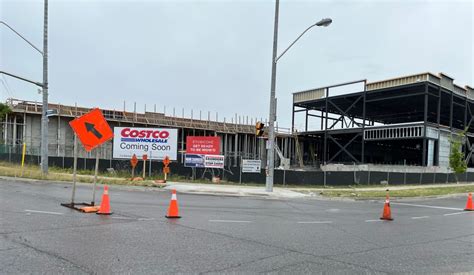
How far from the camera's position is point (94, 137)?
12.1 m

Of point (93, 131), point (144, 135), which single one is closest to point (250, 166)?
point (144, 135)

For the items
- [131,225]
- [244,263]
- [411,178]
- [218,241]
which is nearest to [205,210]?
[131,225]

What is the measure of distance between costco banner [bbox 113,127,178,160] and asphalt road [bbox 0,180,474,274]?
14.6 meters

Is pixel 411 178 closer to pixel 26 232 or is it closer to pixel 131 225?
pixel 131 225

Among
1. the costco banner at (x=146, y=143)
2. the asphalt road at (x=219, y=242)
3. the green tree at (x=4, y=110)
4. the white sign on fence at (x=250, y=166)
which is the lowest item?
the asphalt road at (x=219, y=242)

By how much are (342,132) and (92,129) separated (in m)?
48.1

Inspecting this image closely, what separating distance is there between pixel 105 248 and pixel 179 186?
1510cm

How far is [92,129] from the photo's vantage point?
12156mm

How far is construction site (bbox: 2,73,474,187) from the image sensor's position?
37.2m

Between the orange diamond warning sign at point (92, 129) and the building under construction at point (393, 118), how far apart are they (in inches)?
1556

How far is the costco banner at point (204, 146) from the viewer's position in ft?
83.0

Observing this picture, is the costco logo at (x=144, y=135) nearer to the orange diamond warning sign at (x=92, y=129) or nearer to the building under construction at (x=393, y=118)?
the orange diamond warning sign at (x=92, y=129)

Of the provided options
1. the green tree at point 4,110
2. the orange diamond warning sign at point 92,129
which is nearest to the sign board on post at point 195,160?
the orange diamond warning sign at point 92,129

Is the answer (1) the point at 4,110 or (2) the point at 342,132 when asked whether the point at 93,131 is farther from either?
(2) the point at 342,132
